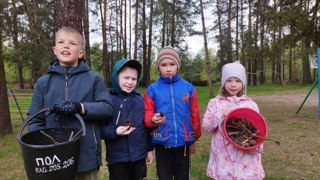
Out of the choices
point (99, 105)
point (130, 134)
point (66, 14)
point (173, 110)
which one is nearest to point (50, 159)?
point (99, 105)

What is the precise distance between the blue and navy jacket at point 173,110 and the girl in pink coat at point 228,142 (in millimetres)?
144

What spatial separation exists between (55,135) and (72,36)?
30.7 inches

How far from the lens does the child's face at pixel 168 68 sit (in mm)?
2934

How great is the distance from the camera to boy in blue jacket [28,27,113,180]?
2330 millimetres

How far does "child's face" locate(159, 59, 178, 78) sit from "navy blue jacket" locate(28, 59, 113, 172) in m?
0.72

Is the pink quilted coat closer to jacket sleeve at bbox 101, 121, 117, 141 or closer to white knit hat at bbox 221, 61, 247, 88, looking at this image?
white knit hat at bbox 221, 61, 247, 88

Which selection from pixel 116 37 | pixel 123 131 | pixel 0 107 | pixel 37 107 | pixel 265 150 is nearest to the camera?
pixel 37 107

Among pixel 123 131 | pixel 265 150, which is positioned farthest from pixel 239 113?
pixel 265 150

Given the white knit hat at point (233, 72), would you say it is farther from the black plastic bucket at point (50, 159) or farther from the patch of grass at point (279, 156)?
the patch of grass at point (279, 156)

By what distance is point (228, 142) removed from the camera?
2830 millimetres

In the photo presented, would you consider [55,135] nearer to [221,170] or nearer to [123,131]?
[123,131]

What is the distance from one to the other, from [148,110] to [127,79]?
0.34m

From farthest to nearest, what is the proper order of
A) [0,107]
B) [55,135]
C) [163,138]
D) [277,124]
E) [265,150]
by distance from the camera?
[277,124]
[0,107]
[265,150]
[163,138]
[55,135]

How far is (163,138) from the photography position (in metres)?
2.81
